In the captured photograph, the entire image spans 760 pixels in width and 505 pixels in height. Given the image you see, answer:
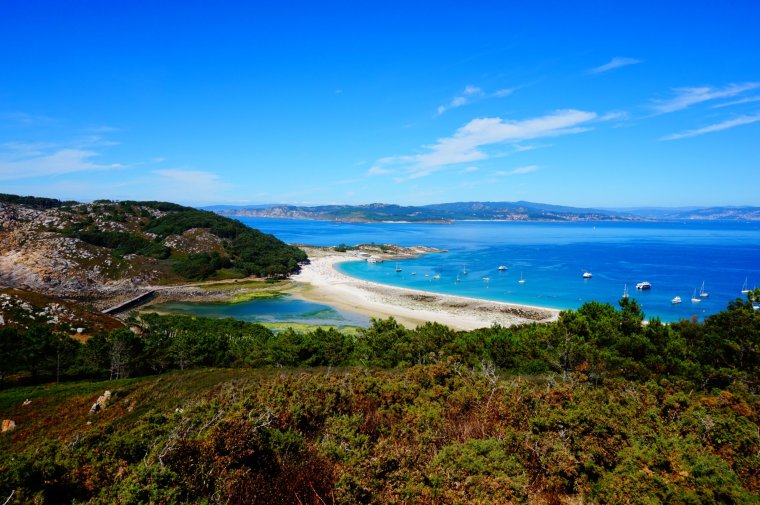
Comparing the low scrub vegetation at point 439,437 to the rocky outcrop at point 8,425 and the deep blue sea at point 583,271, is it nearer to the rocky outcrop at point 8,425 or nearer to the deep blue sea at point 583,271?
the rocky outcrop at point 8,425

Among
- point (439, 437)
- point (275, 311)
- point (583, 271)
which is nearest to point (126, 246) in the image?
point (275, 311)

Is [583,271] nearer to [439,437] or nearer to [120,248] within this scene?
[439,437]

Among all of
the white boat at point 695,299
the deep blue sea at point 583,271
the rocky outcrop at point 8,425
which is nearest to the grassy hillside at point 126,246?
the deep blue sea at point 583,271

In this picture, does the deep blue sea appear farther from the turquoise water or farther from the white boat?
the turquoise water

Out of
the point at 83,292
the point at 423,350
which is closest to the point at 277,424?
the point at 423,350

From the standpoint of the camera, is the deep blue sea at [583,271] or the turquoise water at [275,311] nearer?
the turquoise water at [275,311]

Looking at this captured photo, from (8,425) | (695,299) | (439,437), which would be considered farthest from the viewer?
(695,299)
